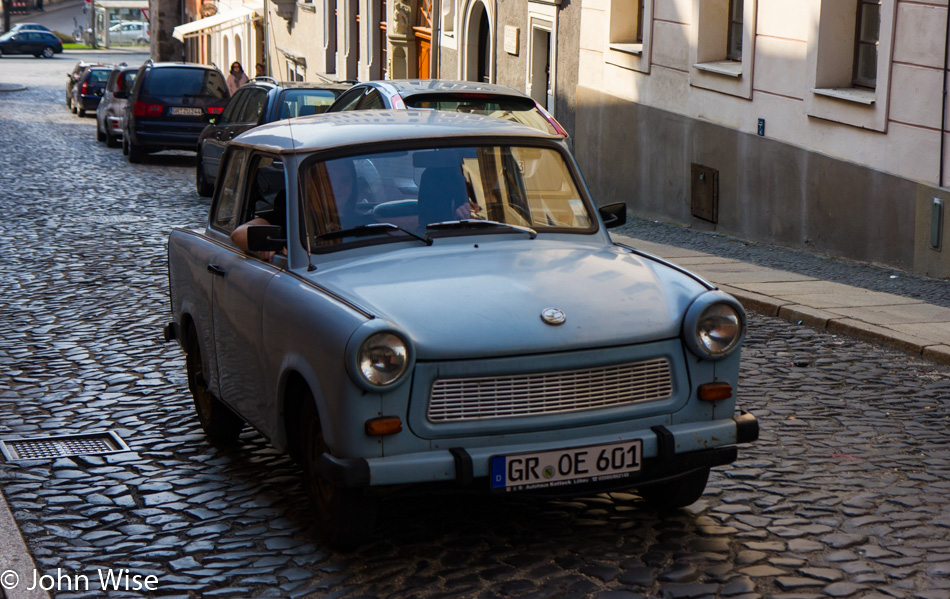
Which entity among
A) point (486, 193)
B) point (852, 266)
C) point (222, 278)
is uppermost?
point (486, 193)

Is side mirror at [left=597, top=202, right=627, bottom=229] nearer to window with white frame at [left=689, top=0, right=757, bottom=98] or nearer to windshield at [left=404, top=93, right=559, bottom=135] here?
windshield at [left=404, top=93, right=559, bottom=135]

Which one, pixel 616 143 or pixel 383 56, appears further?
pixel 383 56

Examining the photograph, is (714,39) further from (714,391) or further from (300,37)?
(300,37)

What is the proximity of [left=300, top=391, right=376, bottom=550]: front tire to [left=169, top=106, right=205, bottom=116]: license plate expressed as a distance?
66.5 feet

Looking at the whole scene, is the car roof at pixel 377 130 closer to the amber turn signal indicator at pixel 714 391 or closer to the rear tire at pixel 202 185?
the amber turn signal indicator at pixel 714 391

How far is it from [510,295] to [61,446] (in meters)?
2.93

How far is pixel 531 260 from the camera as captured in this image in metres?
5.49

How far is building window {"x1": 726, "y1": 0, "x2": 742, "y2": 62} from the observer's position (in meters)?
16.3

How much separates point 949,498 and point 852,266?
7.13 m

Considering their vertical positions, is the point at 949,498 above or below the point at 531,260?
below

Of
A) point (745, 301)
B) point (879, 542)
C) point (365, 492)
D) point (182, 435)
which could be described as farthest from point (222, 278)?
point (745, 301)

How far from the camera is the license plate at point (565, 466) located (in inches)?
189

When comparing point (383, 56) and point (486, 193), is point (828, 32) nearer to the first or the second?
point (486, 193)

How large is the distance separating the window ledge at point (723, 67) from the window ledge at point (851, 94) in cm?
203
